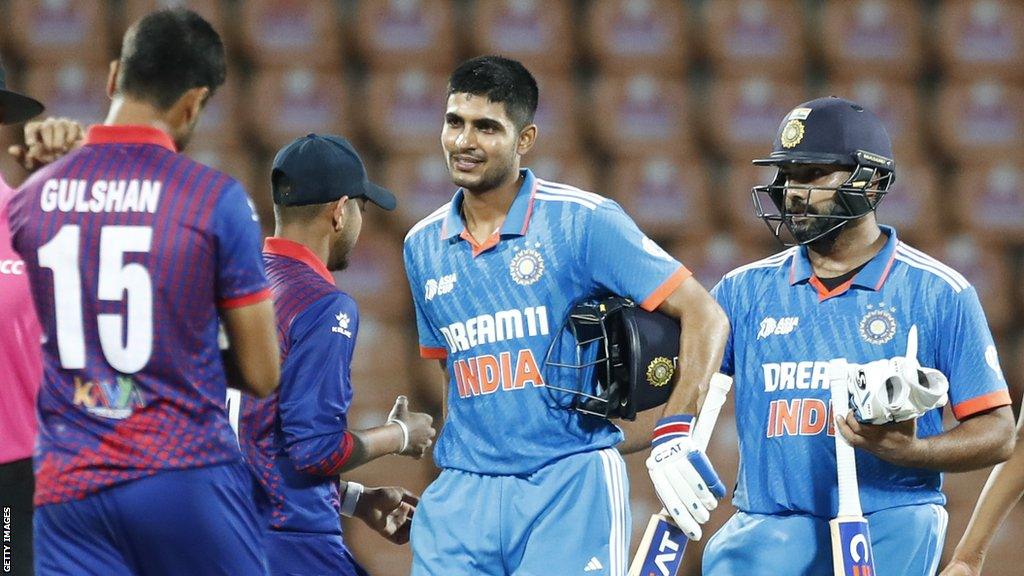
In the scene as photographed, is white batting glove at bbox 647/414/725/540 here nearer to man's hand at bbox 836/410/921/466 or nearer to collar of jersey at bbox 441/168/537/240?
man's hand at bbox 836/410/921/466

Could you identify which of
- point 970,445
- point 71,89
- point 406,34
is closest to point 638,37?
point 406,34

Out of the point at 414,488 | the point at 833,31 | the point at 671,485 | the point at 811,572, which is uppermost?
the point at 833,31

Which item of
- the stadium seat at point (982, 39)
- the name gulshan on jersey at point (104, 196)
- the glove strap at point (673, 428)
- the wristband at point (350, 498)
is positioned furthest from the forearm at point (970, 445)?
the stadium seat at point (982, 39)

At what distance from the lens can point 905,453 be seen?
3.06 metres

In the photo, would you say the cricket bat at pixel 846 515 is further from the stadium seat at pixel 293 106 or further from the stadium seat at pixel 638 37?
the stadium seat at pixel 293 106

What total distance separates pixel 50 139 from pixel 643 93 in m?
3.51

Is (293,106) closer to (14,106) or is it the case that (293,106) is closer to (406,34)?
(406,34)

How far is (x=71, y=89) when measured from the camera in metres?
6.50

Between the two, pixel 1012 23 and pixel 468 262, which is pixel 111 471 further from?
pixel 1012 23

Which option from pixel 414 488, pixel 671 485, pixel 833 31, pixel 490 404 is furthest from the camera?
pixel 833 31

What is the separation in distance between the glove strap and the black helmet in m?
0.55

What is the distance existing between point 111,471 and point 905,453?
1.70 m

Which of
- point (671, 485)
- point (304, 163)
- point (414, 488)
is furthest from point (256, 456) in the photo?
point (414, 488)

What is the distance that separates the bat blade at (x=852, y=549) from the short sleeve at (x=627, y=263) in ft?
2.14
